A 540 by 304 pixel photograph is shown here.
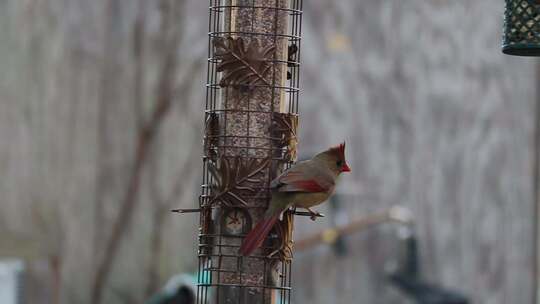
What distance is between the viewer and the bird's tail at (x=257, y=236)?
266 inches

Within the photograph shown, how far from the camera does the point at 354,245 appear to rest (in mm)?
13672

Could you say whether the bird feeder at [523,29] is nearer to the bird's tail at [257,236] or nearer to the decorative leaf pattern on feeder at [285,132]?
the decorative leaf pattern on feeder at [285,132]

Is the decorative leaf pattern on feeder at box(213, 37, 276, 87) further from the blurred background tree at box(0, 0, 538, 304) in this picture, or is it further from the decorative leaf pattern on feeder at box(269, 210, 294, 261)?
the blurred background tree at box(0, 0, 538, 304)

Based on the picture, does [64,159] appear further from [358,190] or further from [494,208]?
[494,208]

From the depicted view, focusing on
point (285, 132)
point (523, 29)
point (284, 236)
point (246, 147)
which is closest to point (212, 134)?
point (246, 147)

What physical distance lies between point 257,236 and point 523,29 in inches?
76.3

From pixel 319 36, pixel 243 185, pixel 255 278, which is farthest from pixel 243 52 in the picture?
pixel 319 36

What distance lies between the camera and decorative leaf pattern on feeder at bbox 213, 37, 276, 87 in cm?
712

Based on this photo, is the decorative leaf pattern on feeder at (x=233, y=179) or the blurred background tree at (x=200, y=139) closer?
the decorative leaf pattern on feeder at (x=233, y=179)

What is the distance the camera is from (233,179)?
23.1 feet

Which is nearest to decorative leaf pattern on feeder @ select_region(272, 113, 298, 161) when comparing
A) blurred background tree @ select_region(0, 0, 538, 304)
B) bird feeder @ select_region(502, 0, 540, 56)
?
bird feeder @ select_region(502, 0, 540, 56)

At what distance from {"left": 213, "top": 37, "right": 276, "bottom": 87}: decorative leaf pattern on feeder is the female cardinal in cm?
52

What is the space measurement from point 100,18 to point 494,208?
4.46m

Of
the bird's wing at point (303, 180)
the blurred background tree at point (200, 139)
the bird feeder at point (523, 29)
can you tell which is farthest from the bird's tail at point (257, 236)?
the blurred background tree at point (200, 139)
